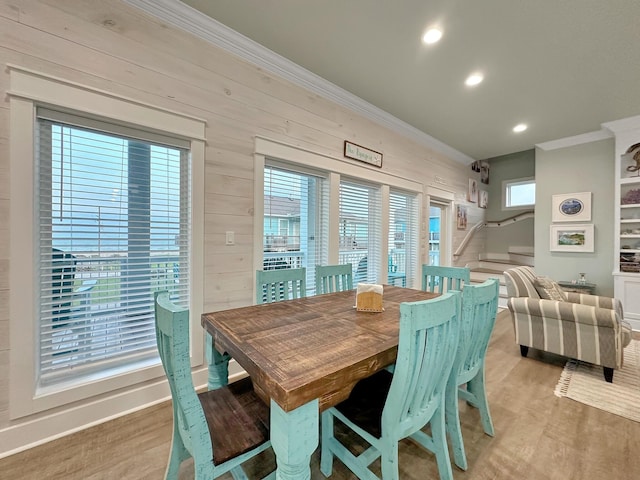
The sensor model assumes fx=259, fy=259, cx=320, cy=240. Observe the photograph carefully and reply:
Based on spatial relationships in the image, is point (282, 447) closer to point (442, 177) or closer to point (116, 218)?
point (116, 218)

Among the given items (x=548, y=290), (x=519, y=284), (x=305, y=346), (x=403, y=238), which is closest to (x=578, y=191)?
(x=548, y=290)

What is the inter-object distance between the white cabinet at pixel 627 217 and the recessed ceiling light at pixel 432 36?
11.6ft

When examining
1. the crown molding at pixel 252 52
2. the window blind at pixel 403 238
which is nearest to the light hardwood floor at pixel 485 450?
the window blind at pixel 403 238

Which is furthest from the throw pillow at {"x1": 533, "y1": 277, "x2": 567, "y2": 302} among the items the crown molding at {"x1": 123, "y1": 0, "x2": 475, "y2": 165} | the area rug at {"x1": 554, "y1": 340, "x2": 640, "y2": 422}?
the crown molding at {"x1": 123, "y1": 0, "x2": 475, "y2": 165}

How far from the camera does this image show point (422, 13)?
6.47 feet

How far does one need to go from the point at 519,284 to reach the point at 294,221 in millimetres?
2533

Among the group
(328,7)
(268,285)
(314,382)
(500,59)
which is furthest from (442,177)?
(314,382)

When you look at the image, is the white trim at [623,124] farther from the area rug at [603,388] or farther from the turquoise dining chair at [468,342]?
the turquoise dining chair at [468,342]

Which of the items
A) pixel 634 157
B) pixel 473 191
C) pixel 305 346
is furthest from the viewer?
pixel 473 191

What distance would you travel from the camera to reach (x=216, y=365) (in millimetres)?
1428

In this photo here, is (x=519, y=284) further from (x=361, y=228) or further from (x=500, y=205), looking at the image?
(x=500, y=205)

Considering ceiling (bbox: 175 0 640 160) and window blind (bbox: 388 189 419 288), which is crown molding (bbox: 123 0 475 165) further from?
window blind (bbox: 388 189 419 288)

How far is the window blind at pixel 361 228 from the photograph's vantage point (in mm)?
3277

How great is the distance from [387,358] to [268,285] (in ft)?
3.60
